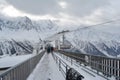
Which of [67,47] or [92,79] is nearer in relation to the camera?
[92,79]

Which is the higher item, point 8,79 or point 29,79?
point 8,79

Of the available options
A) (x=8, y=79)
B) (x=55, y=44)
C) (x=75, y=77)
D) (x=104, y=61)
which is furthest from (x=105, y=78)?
(x=55, y=44)

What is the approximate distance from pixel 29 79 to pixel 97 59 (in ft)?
23.7

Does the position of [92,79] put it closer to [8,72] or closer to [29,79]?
[29,79]

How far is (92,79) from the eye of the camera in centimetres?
1584

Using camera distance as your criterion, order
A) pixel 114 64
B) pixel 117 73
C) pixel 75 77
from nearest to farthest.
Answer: pixel 75 77
pixel 117 73
pixel 114 64

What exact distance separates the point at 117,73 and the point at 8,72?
24.9ft

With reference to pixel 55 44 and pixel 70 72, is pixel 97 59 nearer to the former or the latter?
pixel 70 72


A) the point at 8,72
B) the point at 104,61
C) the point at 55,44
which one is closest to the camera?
the point at 8,72

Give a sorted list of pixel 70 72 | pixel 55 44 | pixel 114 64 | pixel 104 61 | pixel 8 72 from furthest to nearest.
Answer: pixel 55 44
pixel 104 61
pixel 114 64
pixel 70 72
pixel 8 72

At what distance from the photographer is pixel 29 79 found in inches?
642

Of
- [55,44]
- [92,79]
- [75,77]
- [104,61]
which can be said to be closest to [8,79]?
[75,77]

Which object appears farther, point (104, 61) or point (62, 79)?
point (104, 61)

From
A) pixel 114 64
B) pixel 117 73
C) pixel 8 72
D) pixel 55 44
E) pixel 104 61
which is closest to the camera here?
pixel 8 72
